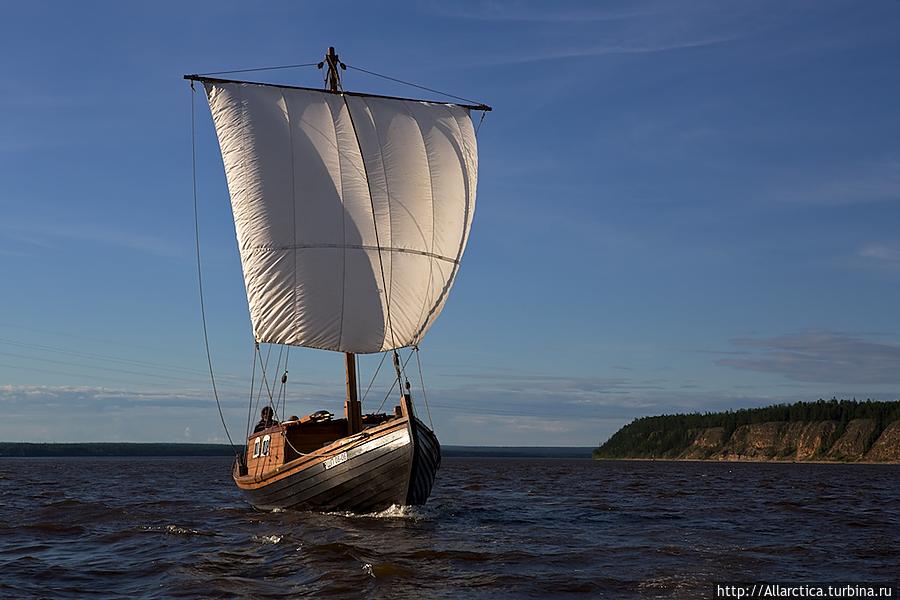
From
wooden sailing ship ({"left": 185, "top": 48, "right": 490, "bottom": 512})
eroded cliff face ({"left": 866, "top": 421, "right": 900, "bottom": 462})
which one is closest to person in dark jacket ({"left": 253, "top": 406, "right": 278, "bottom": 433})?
wooden sailing ship ({"left": 185, "top": 48, "right": 490, "bottom": 512})

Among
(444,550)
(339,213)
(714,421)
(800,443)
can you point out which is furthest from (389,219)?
(714,421)

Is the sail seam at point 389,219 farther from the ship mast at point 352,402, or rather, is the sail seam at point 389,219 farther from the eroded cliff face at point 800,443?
the eroded cliff face at point 800,443

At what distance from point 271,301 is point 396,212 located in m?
5.30

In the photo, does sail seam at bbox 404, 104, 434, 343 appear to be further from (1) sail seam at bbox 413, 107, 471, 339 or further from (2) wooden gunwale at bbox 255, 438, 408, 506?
(2) wooden gunwale at bbox 255, 438, 408, 506

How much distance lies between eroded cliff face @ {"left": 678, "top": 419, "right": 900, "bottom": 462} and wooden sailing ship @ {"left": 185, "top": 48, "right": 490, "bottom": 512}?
384ft

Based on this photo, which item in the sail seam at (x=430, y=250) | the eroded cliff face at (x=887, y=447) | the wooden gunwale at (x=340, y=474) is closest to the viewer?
the wooden gunwale at (x=340, y=474)

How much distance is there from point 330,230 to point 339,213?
702 mm

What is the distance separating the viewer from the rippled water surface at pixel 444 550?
1697 cm

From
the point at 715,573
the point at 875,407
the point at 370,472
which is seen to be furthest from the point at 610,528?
the point at 875,407

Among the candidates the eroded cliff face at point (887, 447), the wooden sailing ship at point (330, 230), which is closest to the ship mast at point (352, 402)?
the wooden sailing ship at point (330, 230)

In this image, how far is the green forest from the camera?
144 metres

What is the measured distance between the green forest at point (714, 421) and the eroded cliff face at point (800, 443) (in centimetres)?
131

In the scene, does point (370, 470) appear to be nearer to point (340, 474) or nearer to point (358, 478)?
point (358, 478)

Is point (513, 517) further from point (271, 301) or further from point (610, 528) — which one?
A: point (271, 301)
